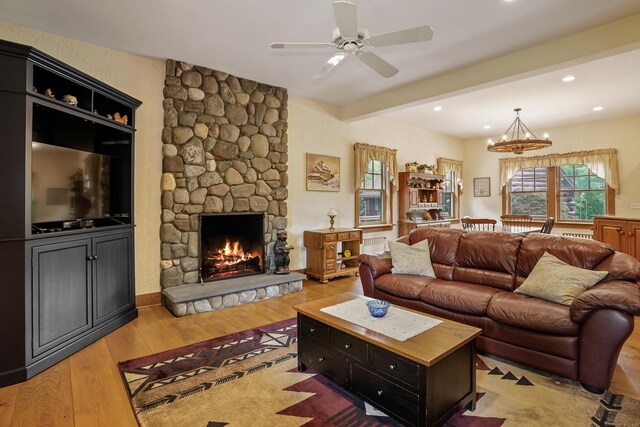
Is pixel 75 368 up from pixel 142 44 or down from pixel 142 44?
down

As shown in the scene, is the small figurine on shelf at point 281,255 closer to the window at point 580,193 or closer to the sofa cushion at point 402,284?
the sofa cushion at point 402,284

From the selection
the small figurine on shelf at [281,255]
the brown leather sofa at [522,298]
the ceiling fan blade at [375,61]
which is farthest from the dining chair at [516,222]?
the ceiling fan blade at [375,61]

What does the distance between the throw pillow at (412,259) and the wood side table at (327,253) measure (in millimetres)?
1566

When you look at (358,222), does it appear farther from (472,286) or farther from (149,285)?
(149,285)

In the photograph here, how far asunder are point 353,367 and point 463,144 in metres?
8.39

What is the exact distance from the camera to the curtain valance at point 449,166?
325 inches

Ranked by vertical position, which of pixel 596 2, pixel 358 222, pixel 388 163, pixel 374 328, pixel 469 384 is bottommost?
pixel 469 384

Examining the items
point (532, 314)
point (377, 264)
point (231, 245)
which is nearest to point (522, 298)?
Result: point (532, 314)

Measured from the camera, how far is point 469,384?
6.69 feet

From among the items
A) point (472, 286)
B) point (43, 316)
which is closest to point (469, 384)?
point (472, 286)

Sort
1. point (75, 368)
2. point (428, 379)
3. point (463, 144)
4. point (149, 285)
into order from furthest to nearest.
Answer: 1. point (463, 144)
2. point (149, 285)
3. point (75, 368)
4. point (428, 379)

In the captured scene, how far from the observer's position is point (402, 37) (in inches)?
99.5

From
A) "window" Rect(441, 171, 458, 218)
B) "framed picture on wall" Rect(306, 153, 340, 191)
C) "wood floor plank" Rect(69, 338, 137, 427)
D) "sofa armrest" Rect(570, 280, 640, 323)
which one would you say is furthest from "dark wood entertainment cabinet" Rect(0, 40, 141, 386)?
"window" Rect(441, 171, 458, 218)

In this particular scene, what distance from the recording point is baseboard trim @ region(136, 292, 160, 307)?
3984mm
